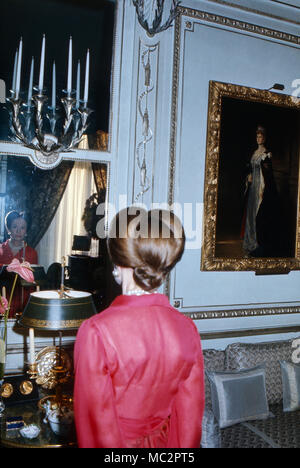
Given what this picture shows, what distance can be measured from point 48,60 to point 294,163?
1.68m

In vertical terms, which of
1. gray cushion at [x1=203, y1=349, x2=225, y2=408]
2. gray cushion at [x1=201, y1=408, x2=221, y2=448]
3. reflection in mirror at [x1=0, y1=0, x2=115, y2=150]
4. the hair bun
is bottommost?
gray cushion at [x1=201, y1=408, x2=221, y2=448]

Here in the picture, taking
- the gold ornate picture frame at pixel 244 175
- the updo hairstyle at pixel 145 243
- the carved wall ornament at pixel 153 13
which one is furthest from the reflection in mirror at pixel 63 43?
the updo hairstyle at pixel 145 243

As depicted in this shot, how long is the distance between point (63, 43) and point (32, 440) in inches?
72.8

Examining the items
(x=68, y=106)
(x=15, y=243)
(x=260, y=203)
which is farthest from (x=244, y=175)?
(x=15, y=243)

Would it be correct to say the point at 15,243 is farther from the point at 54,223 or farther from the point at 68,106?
the point at 68,106

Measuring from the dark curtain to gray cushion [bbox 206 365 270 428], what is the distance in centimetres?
118

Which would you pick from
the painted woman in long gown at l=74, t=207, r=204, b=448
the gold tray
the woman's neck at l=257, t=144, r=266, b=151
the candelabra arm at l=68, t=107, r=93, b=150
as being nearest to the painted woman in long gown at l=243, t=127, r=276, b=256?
the woman's neck at l=257, t=144, r=266, b=151

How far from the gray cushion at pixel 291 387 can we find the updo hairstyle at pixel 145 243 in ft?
5.44

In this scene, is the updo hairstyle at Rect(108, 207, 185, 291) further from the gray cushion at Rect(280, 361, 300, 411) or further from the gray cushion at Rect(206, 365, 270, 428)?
the gray cushion at Rect(280, 361, 300, 411)

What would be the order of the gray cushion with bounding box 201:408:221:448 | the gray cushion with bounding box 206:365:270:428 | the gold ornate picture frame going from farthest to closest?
the gold ornate picture frame
the gray cushion with bounding box 206:365:270:428
the gray cushion with bounding box 201:408:221:448

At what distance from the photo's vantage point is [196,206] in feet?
8.23

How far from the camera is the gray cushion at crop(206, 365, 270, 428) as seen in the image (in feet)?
7.29

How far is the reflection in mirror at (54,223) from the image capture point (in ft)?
6.81

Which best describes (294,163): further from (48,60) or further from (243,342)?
(48,60)
